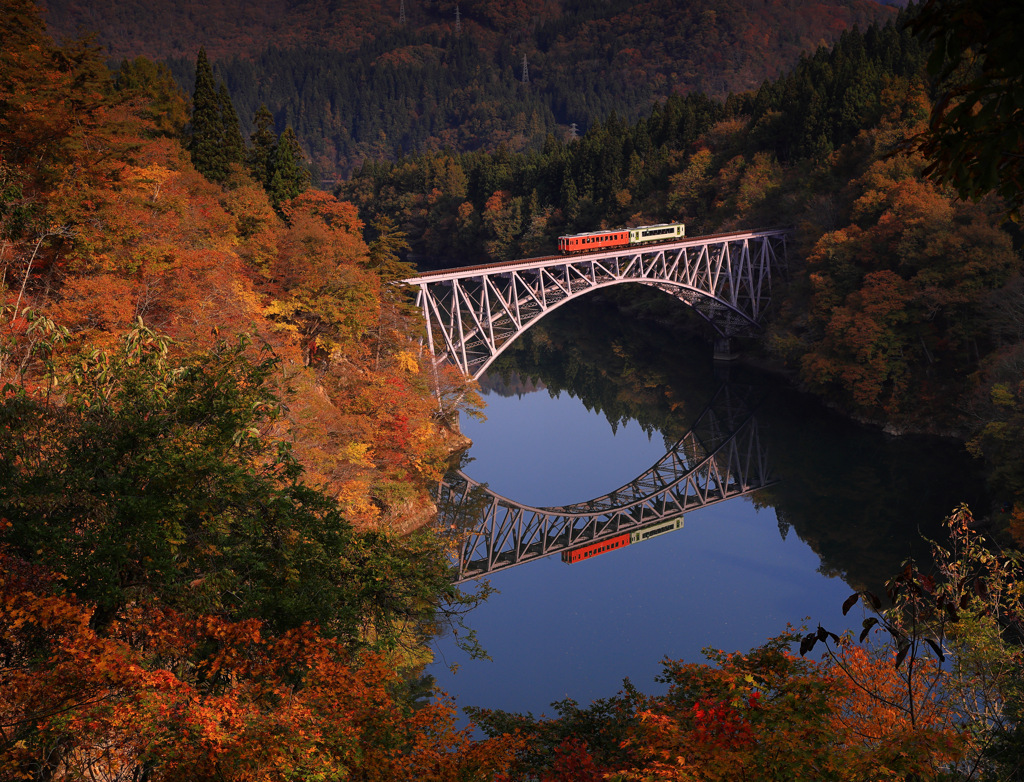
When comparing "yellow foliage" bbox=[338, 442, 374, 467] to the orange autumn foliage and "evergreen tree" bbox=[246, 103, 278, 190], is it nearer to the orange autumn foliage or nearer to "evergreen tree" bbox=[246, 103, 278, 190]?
the orange autumn foliage

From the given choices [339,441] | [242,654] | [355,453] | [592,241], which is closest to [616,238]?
[592,241]

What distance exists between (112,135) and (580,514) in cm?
1920

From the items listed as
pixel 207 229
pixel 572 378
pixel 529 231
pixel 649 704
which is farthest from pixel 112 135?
pixel 529 231

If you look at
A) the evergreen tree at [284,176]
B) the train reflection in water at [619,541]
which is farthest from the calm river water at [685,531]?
the evergreen tree at [284,176]

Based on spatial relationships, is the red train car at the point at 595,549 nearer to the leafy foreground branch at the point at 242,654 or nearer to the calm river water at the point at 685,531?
the calm river water at the point at 685,531

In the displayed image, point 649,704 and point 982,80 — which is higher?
point 982,80

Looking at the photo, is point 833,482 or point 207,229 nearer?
point 207,229

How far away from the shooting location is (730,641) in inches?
825

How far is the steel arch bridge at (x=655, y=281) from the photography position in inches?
1438

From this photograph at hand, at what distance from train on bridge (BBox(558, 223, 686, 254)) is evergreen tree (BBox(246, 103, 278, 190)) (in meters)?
14.2

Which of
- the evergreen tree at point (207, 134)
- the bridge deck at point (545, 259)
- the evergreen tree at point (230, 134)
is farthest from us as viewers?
the evergreen tree at point (230, 134)

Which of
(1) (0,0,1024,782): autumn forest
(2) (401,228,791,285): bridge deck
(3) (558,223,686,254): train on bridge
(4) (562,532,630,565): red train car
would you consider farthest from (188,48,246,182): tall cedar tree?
(4) (562,532,630,565): red train car

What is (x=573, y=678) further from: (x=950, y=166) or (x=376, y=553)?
(x=950, y=166)

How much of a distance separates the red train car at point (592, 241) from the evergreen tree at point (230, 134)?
1549 cm
